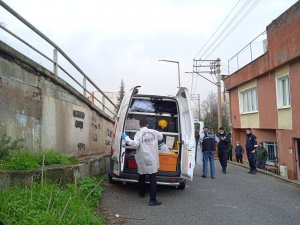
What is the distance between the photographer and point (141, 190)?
8359 millimetres

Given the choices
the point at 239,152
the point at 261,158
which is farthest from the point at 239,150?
the point at 261,158

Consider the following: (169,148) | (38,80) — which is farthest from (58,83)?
(169,148)

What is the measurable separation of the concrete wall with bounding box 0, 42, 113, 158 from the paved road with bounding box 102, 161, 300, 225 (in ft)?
6.30

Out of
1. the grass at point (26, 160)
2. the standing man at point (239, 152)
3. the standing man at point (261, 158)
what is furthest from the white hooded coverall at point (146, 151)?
the standing man at point (239, 152)

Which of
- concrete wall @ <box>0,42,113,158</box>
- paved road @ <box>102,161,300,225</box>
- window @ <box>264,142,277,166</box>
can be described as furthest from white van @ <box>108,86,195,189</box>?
window @ <box>264,142,277,166</box>

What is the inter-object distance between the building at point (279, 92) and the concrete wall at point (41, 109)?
27.1 feet

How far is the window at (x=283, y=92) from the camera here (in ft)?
55.2

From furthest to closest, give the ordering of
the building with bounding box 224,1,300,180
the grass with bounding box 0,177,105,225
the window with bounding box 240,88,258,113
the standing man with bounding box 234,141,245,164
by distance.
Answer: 1. the standing man with bounding box 234,141,245,164
2. the window with bounding box 240,88,258,113
3. the building with bounding box 224,1,300,180
4. the grass with bounding box 0,177,105,225

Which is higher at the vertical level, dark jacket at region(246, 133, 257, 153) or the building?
the building

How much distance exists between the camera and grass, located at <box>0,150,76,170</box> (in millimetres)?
6629

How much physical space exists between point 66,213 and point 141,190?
119 inches

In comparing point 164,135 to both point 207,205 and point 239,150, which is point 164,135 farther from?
point 239,150

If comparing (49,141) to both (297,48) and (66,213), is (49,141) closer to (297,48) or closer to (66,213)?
(66,213)

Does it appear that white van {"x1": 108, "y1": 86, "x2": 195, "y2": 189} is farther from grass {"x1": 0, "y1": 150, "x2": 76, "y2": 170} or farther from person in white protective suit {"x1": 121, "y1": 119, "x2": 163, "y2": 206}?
grass {"x1": 0, "y1": 150, "x2": 76, "y2": 170}
